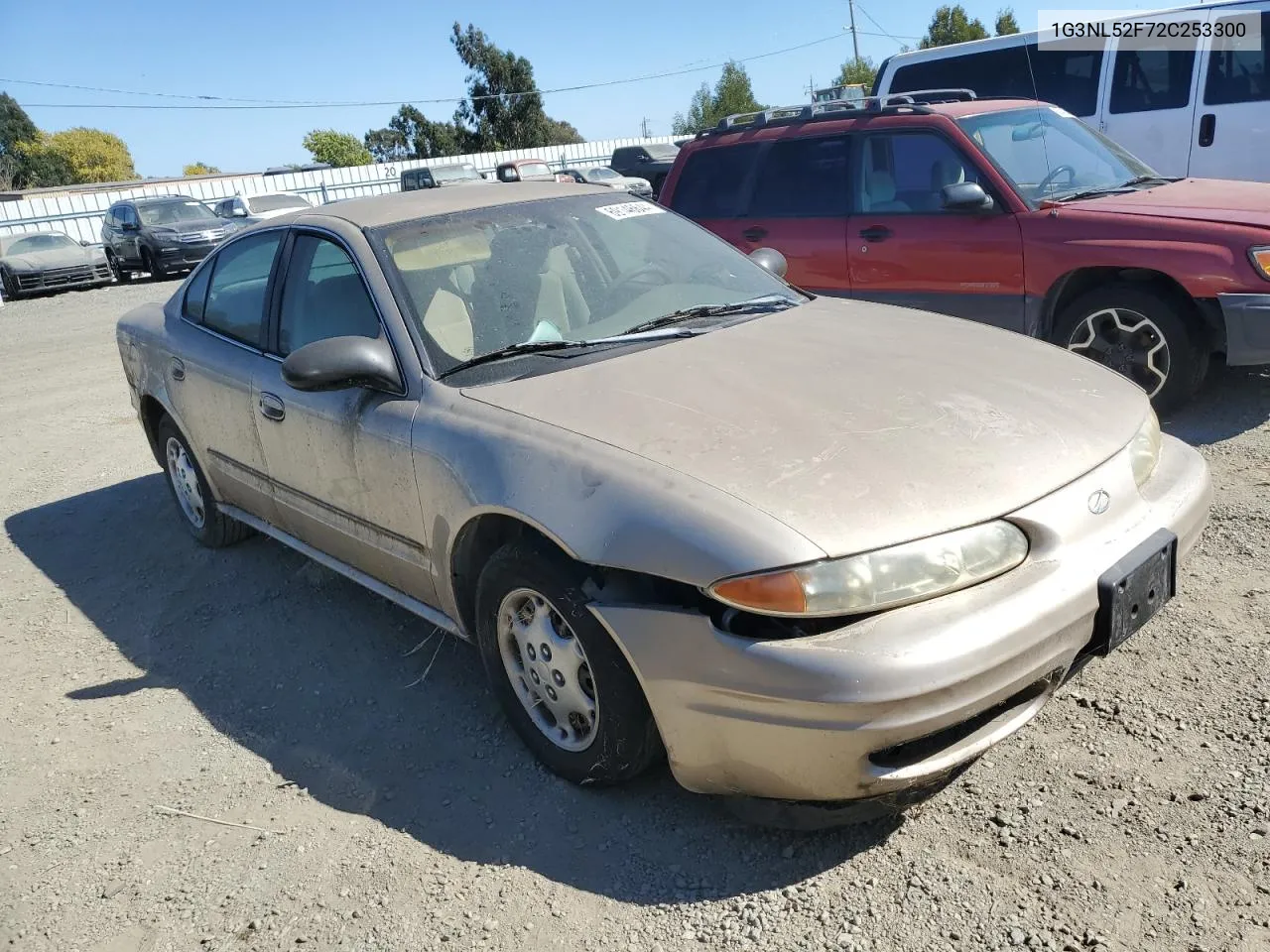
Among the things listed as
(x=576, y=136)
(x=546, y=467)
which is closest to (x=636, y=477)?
(x=546, y=467)

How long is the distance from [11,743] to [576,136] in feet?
276

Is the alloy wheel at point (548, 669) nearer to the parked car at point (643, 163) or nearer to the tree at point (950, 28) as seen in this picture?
the parked car at point (643, 163)

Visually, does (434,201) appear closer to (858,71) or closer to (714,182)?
(714,182)

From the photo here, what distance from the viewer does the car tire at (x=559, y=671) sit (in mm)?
2621

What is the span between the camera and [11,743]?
3584 mm

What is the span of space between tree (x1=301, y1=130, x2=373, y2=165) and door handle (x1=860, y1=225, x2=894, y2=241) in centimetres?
7822

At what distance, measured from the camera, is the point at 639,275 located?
3814mm

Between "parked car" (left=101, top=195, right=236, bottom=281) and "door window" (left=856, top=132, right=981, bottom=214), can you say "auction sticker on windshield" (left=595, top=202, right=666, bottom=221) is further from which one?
"parked car" (left=101, top=195, right=236, bottom=281)

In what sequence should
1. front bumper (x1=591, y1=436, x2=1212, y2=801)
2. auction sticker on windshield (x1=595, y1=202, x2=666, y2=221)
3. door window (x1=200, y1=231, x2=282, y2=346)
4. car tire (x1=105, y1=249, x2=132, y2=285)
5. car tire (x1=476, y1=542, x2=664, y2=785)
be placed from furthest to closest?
1. car tire (x1=105, y1=249, x2=132, y2=285)
2. door window (x1=200, y1=231, x2=282, y2=346)
3. auction sticker on windshield (x1=595, y1=202, x2=666, y2=221)
4. car tire (x1=476, y1=542, x2=664, y2=785)
5. front bumper (x1=591, y1=436, x2=1212, y2=801)

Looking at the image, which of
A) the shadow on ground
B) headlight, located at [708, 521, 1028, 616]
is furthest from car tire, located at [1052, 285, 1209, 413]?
the shadow on ground

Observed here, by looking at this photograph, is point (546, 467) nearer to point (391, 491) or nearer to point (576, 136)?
point (391, 491)

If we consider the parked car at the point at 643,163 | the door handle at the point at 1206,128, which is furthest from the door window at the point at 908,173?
the parked car at the point at 643,163

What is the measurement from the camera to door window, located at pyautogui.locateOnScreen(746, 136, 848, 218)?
6570 millimetres

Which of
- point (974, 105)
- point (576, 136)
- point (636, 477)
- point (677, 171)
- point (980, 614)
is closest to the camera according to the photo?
point (980, 614)
